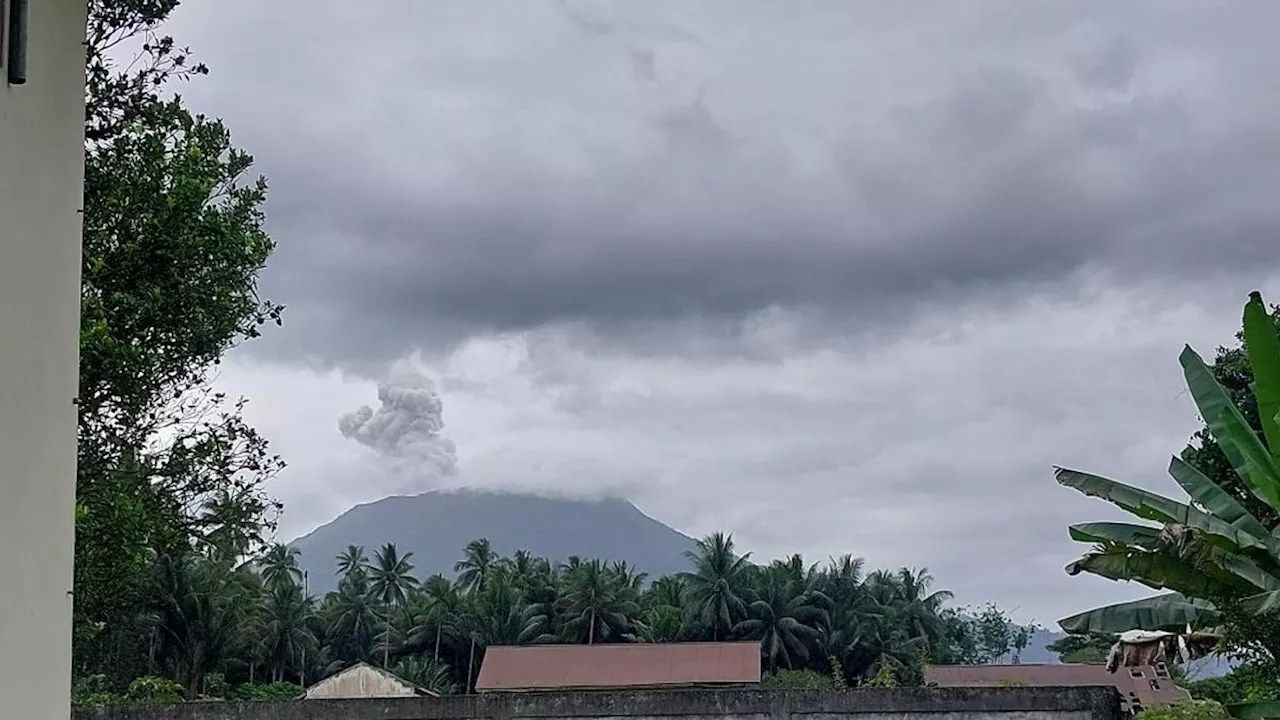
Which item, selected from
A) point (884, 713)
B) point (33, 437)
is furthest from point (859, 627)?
point (33, 437)

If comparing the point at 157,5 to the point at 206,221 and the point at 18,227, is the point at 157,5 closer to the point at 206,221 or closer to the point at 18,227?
the point at 206,221

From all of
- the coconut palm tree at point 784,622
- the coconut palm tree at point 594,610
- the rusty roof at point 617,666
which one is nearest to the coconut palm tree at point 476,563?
the coconut palm tree at point 594,610

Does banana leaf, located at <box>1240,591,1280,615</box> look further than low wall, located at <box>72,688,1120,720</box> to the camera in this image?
No

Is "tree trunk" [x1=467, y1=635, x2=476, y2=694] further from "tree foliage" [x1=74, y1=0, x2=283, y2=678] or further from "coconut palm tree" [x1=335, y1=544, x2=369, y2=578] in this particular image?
"tree foliage" [x1=74, y1=0, x2=283, y2=678]

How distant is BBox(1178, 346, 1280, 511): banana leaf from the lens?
20.8 feet

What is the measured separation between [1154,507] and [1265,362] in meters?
1.08

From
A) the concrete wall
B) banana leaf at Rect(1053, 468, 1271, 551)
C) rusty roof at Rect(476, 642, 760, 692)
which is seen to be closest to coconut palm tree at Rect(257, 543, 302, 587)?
rusty roof at Rect(476, 642, 760, 692)

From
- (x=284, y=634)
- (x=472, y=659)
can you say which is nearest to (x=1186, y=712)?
(x=284, y=634)

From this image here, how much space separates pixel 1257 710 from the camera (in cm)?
638

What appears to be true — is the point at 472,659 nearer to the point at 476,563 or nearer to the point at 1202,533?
the point at 476,563

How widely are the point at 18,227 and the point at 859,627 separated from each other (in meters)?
41.8

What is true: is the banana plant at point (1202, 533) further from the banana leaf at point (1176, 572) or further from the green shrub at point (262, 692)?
the green shrub at point (262, 692)

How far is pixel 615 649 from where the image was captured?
28.8 metres

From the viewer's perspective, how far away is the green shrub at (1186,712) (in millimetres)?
6707
